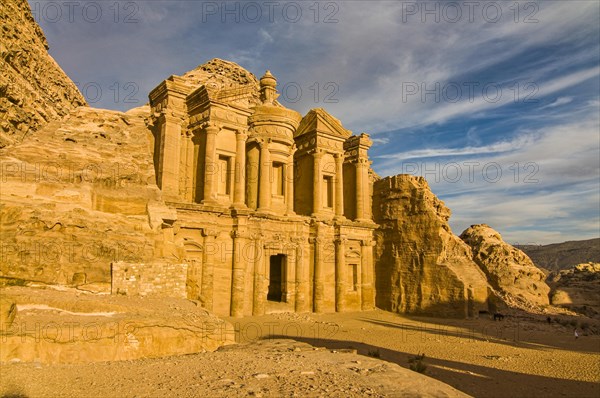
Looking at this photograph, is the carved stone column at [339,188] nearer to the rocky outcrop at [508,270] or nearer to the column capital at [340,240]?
the column capital at [340,240]

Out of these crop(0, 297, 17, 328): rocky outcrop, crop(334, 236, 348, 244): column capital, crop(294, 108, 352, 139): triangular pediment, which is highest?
crop(294, 108, 352, 139): triangular pediment

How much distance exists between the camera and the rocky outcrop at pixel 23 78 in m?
13.1

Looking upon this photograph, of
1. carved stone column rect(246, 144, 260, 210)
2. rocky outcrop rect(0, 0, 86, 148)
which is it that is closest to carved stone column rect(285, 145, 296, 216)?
carved stone column rect(246, 144, 260, 210)

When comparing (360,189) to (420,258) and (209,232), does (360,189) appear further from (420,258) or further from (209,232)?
(209,232)

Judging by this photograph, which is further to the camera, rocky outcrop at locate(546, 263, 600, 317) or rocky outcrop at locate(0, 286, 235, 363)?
rocky outcrop at locate(546, 263, 600, 317)

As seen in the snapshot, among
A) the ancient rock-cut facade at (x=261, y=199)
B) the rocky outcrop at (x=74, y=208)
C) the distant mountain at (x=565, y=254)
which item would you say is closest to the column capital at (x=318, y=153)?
the ancient rock-cut facade at (x=261, y=199)

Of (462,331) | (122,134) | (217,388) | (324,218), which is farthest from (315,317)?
(217,388)

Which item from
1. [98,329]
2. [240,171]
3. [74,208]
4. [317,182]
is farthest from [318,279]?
[98,329]

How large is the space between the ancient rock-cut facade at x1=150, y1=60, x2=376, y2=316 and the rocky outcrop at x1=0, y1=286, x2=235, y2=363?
874cm

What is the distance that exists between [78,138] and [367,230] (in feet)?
63.1

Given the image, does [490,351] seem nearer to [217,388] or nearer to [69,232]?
[217,388]

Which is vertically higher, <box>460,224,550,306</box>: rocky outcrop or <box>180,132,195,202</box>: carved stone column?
<box>180,132,195,202</box>: carved stone column

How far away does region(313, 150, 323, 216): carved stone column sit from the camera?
2544 centimetres

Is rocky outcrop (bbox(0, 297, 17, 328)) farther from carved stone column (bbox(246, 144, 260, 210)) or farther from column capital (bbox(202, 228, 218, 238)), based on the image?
carved stone column (bbox(246, 144, 260, 210))
